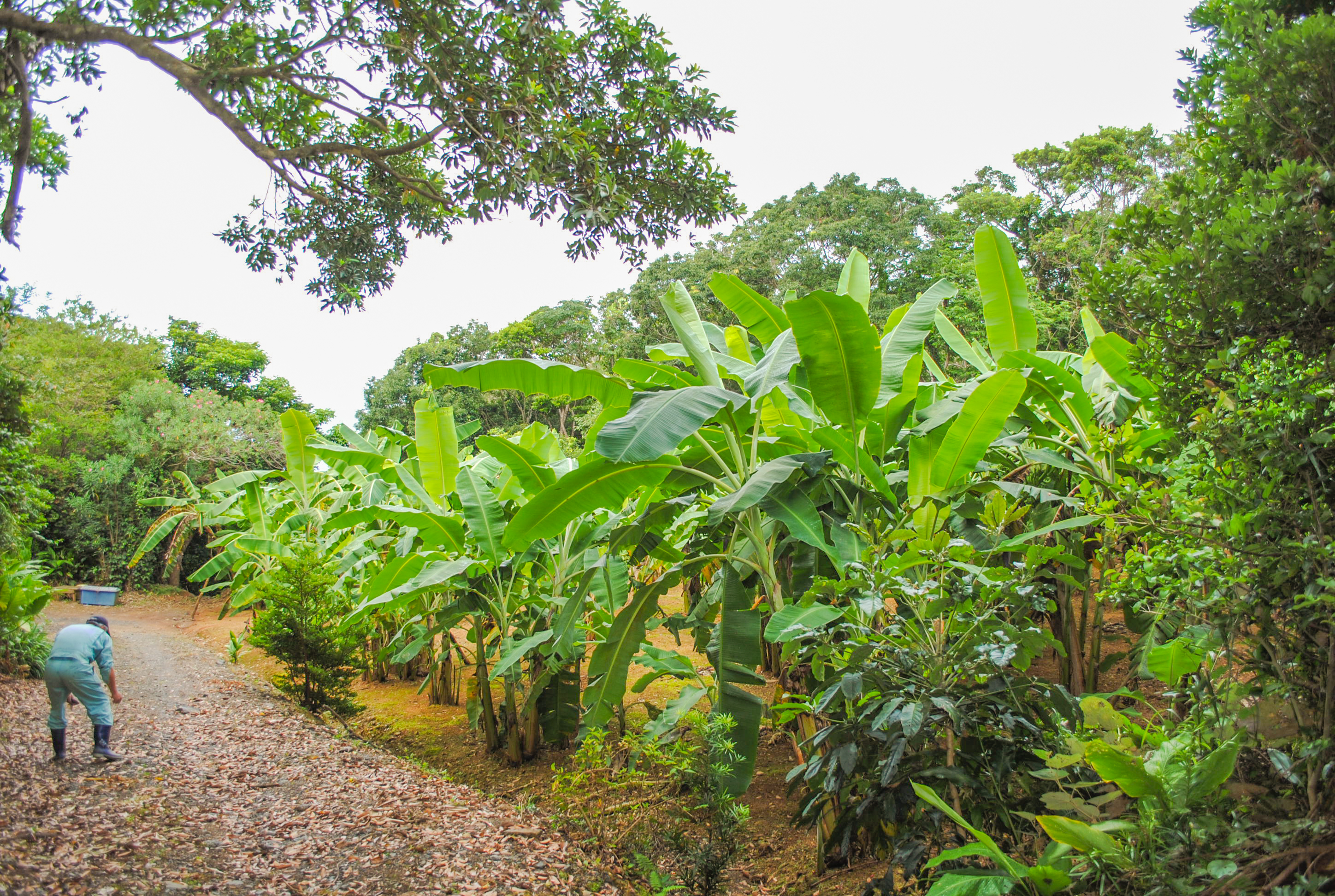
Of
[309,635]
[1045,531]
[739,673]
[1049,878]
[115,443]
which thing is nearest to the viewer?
[1049,878]

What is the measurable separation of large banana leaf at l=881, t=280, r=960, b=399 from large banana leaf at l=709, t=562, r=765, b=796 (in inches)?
50.6

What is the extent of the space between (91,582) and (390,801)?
19.4 m

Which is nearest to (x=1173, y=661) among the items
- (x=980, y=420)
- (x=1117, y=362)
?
(x=980, y=420)

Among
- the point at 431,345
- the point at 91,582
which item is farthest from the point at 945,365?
the point at 431,345

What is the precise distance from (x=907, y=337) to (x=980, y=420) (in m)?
0.87

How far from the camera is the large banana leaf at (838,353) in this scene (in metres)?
3.20

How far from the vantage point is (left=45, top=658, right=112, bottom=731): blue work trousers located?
5352mm

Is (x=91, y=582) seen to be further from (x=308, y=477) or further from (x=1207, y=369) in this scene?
(x=1207, y=369)

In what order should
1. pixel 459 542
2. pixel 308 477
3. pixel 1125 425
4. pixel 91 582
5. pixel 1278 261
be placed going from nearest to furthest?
pixel 1278 261, pixel 1125 425, pixel 459 542, pixel 308 477, pixel 91 582

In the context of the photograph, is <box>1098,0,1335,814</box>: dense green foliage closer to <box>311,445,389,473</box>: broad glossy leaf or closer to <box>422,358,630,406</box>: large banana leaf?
<box>422,358,630,406</box>: large banana leaf

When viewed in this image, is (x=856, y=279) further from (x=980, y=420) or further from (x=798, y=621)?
(x=798, y=621)

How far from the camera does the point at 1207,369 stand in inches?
74.3

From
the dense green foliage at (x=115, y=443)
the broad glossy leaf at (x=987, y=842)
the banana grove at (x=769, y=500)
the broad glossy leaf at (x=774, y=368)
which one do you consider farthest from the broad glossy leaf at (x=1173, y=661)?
the dense green foliage at (x=115, y=443)

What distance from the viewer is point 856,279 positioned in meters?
4.59
